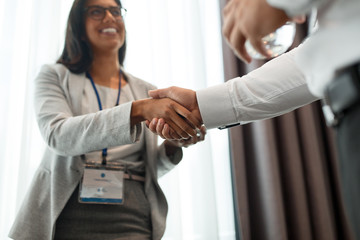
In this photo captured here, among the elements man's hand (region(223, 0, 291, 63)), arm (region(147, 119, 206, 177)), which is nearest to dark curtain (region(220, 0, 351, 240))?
arm (region(147, 119, 206, 177))

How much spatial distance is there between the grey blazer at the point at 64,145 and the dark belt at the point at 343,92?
73cm

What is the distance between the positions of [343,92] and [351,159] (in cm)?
8

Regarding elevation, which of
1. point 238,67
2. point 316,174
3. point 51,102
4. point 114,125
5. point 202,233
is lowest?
point 202,233

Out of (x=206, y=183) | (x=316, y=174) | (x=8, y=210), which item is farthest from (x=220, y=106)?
(x=316, y=174)

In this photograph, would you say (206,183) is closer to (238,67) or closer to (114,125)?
(238,67)

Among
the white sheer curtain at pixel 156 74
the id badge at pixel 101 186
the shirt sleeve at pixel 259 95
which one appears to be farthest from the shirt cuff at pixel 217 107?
the white sheer curtain at pixel 156 74

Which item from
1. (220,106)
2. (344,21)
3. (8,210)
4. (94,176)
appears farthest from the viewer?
(8,210)

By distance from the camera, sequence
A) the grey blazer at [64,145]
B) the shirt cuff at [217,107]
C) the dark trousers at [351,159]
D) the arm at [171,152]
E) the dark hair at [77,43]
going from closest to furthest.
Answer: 1. the dark trousers at [351,159]
2. the shirt cuff at [217,107]
3. the grey blazer at [64,145]
4. the arm at [171,152]
5. the dark hair at [77,43]

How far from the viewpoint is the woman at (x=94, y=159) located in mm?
1078

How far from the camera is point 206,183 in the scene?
6.11ft

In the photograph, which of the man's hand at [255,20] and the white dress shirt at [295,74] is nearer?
the white dress shirt at [295,74]

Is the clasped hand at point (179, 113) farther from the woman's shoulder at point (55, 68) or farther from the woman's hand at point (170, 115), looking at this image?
the woman's shoulder at point (55, 68)

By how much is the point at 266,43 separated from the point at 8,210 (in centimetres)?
143

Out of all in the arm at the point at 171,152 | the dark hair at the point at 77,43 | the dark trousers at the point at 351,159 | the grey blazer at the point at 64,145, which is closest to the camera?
the dark trousers at the point at 351,159
